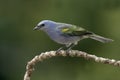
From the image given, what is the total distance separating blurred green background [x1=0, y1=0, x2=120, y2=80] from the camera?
506 centimetres

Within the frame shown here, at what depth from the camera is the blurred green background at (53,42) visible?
506 centimetres

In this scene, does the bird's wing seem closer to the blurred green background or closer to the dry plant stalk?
the dry plant stalk

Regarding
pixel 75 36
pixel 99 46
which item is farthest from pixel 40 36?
pixel 75 36

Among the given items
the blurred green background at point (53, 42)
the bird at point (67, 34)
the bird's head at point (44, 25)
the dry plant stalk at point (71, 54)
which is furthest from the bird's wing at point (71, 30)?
the blurred green background at point (53, 42)

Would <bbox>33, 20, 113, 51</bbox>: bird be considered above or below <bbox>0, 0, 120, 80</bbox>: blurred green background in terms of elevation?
above

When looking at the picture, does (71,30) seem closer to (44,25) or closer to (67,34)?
(67,34)

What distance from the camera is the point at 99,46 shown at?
A: 206 inches

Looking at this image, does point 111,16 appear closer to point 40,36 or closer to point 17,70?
point 40,36

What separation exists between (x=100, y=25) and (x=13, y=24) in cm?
84

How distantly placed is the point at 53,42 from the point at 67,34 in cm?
288

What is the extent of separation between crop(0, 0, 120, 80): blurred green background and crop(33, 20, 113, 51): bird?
2.75 metres

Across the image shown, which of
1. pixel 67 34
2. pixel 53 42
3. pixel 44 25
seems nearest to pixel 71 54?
pixel 44 25

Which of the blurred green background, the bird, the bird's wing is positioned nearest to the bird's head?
the bird

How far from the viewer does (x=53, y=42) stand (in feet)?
16.6
